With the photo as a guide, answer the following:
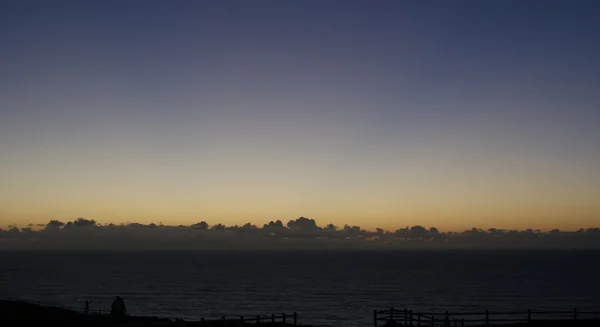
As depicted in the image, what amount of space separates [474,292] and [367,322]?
45.9m

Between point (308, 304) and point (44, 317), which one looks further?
point (308, 304)

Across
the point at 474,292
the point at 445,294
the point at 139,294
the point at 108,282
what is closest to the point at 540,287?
the point at 474,292

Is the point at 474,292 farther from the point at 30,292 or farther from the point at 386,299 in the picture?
the point at 30,292

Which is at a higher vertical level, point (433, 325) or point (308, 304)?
point (433, 325)

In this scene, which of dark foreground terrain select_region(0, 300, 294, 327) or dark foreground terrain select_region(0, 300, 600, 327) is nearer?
dark foreground terrain select_region(0, 300, 600, 327)

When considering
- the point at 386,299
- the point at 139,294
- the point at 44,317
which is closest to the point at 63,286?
the point at 139,294

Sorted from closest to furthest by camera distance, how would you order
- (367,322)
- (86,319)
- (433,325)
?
(433,325)
(86,319)
(367,322)

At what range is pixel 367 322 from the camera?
67.6 meters

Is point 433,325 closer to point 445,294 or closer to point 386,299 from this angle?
point 386,299

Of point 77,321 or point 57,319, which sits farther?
point 57,319

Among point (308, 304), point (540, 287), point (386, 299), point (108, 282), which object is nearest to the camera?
point (308, 304)

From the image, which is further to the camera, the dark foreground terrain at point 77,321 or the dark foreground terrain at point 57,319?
the dark foreground terrain at point 57,319

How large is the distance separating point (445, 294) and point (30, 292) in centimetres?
7445

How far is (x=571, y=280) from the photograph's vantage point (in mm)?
135250
